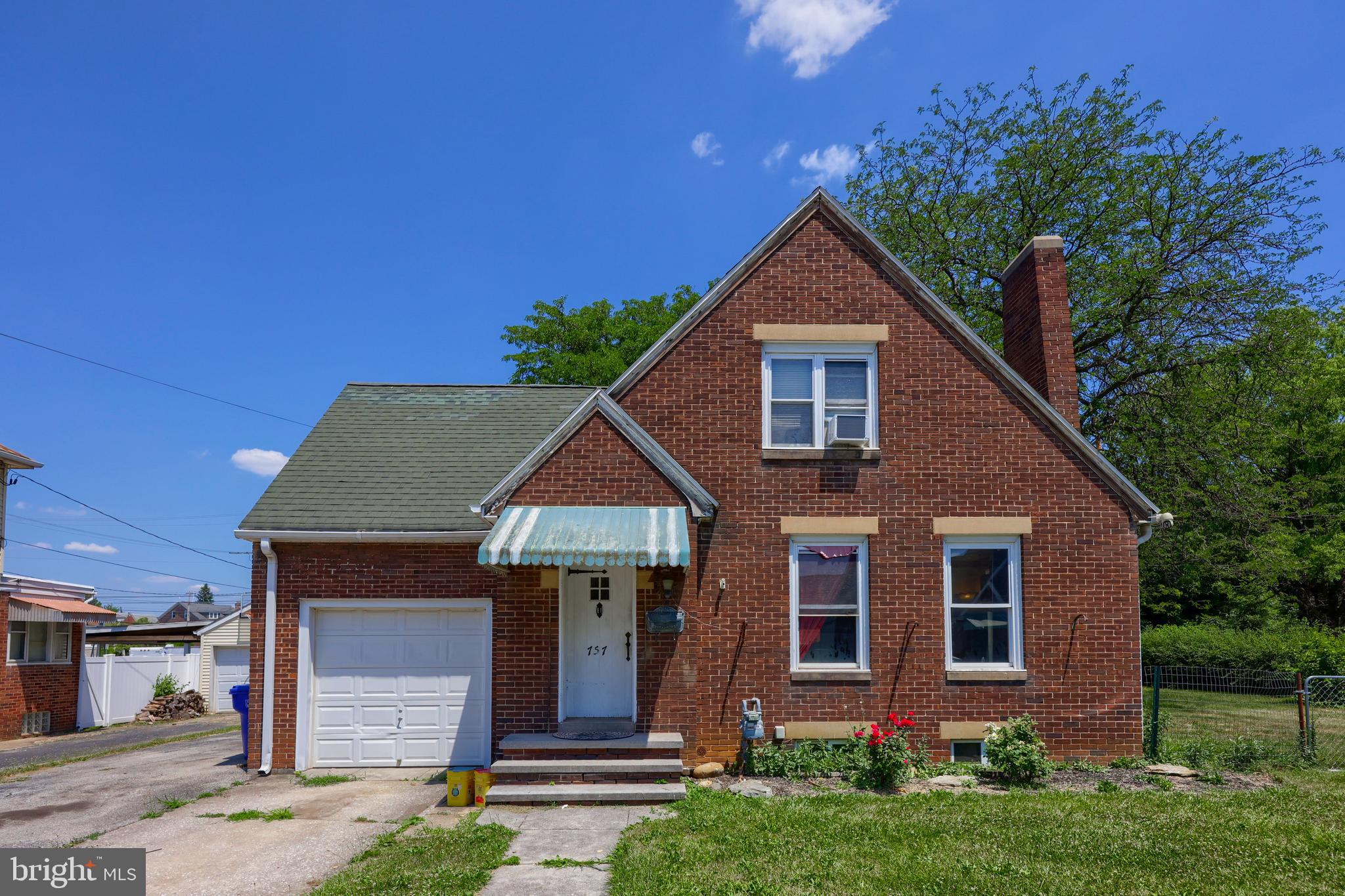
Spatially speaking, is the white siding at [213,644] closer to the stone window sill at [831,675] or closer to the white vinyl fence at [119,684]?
the white vinyl fence at [119,684]

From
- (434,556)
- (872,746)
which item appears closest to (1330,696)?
(872,746)

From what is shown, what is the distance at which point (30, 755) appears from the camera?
59.0 ft

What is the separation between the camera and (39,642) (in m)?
23.2

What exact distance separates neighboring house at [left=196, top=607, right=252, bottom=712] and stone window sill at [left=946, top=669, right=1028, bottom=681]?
25.5 m

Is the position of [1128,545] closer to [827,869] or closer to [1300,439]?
[827,869]

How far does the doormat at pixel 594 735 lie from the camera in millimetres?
11188

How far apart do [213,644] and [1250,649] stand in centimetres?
3173

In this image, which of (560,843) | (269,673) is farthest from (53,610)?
(560,843)

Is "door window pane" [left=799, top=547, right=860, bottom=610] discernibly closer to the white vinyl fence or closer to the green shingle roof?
the green shingle roof

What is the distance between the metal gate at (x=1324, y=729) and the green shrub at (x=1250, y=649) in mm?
9440

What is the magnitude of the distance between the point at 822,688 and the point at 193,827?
767 cm

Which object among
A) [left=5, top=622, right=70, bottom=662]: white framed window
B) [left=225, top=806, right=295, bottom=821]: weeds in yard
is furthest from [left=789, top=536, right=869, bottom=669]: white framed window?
[left=5, top=622, right=70, bottom=662]: white framed window

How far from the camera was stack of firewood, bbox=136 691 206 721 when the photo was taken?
2644cm

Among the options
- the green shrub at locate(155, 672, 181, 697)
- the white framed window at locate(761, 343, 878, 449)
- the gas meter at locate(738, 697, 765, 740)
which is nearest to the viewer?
the gas meter at locate(738, 697, 765, 740)
